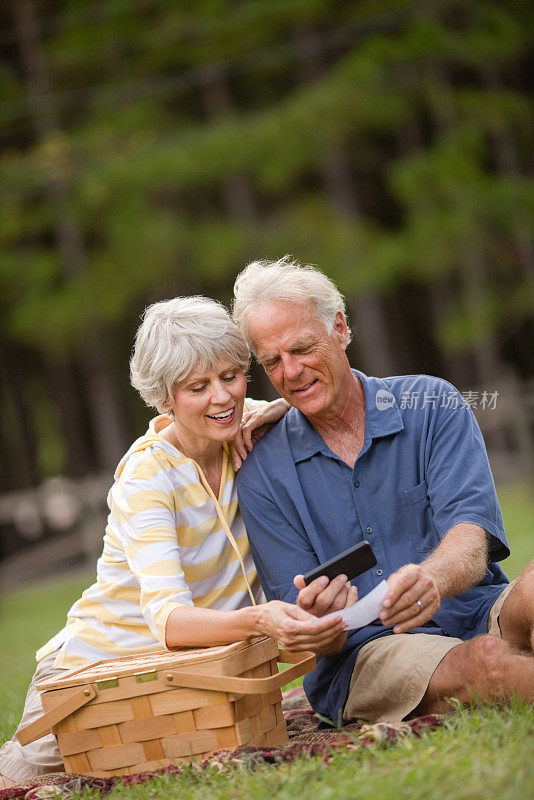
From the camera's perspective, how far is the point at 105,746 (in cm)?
326

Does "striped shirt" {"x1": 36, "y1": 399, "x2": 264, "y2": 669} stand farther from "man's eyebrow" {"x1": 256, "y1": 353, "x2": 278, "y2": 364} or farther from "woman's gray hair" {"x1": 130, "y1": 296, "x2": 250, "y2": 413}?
"man's eyebrow" {"x1": 256, "y1": 353, "x2": 278, "y2": 364}

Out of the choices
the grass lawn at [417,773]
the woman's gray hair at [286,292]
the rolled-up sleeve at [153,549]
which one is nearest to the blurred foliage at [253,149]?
the woman's gray hair at [286,292]

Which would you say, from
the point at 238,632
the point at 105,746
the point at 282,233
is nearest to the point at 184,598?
the point at 238,632

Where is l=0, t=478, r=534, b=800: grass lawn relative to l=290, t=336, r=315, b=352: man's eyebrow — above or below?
below

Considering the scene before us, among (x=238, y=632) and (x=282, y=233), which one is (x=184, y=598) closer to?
(x=238, y=632)

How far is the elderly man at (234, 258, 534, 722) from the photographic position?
3.31 m

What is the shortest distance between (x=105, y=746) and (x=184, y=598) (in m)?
0.53

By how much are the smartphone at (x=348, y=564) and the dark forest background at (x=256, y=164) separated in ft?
34.9

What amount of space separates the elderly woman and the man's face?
94mm

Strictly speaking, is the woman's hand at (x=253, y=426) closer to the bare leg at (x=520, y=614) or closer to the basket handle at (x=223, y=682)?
the basket handle at (x=223, y=682)

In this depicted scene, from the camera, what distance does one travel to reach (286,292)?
3.59 meters

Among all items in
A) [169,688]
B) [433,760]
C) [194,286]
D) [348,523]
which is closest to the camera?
[433,760]

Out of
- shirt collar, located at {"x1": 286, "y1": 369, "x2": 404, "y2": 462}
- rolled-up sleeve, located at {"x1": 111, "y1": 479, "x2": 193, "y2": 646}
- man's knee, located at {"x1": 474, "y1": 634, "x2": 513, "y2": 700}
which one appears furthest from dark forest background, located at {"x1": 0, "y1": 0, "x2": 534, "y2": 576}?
man's knee, located at {"x1": 474, "y1": 634, "x2": 513, "y2": 700}

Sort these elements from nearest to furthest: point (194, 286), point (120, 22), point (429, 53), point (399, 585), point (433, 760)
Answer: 1. point (433, 760)
2. point (399, 585)
3. point (429, 53)
4. point (120, 22)
5. point (194, 286)
